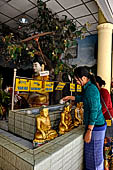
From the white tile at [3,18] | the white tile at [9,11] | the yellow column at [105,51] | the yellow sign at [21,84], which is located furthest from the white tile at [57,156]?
the white tile at [3,18]

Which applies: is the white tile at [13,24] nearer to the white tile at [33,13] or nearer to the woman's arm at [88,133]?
the white tile at [33,13]

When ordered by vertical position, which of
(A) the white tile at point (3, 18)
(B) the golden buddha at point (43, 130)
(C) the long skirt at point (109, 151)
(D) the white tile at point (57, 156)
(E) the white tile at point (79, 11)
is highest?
(A) the white tile at point (3, 18)

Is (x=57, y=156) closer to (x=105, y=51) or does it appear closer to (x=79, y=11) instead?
(x=105, y=51)

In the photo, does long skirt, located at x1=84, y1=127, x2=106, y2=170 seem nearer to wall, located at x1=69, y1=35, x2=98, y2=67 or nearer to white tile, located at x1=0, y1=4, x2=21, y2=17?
white tile, located at x1=0, y1=4, x2=21, y2=17

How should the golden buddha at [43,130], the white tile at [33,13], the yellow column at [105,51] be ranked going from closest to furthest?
the golden buddha at [43,130] < the yellow column at [105,51] < the white tile at [33,13]

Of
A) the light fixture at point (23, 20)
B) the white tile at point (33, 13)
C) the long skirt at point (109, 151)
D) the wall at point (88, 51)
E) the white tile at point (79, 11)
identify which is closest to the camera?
the long skirt at point (109, 151)

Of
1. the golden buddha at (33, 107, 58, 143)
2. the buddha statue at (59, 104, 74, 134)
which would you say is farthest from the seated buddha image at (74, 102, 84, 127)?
the golden buddha at (33, 107, 58, 143)

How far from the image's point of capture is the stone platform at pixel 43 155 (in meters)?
0.98

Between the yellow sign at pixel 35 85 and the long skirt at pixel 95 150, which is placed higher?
the yellow sign at pixel 35 85

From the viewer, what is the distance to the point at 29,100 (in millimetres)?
3156

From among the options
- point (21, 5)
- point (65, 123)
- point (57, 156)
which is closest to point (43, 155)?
point (57, 156)

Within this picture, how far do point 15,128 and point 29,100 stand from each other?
4.86ft

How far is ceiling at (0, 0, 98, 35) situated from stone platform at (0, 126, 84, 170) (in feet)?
10.8

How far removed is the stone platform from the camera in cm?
98
